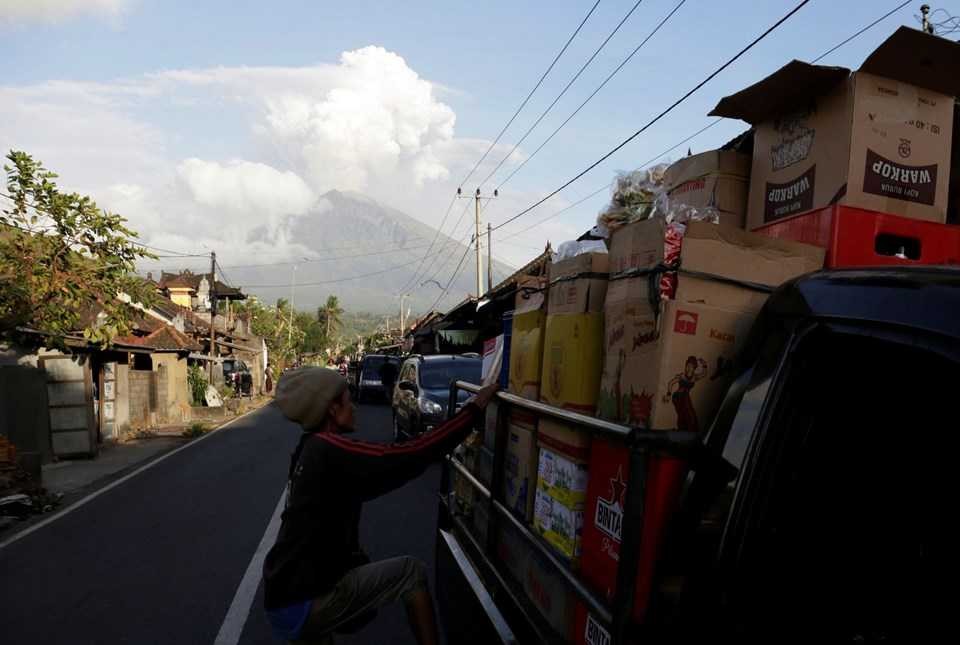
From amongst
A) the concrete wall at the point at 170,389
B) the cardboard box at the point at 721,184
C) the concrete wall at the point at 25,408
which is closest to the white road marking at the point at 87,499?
the concrete wall at the point at 25,408

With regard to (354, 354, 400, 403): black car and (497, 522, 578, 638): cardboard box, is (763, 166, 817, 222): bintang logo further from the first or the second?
(354, 354, 400, 403): black car

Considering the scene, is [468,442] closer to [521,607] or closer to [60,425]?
[521,607]

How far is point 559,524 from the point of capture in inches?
95.4

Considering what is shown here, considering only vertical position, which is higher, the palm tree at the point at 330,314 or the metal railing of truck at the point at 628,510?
the metal railing of truck at the point at 628,510

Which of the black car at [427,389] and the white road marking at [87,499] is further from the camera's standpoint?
the black car at [427,389]

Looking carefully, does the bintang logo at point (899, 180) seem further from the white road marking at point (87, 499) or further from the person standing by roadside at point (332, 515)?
the white road marking at point (87, 499)

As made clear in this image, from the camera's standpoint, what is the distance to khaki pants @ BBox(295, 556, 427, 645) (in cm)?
268

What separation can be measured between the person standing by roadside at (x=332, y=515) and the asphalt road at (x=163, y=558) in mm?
2106

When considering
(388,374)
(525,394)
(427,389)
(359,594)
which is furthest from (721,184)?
(388,374)

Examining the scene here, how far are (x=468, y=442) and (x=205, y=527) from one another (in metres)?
5.45

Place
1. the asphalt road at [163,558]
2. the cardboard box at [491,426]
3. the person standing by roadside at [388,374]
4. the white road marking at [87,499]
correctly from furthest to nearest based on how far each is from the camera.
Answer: the person standing by roadside at [388,374] → the white road marking at [87,499] → the asphalt road at [163,558] → the cardboard box at [491,426]

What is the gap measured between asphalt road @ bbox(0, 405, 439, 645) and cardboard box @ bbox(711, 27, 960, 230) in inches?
146

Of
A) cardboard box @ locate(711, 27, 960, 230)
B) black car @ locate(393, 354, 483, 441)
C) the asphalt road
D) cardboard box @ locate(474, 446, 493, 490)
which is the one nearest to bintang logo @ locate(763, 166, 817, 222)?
cardboard box @ locate(711, 27, 960, 230)

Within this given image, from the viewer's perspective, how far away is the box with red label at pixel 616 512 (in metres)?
1.76
